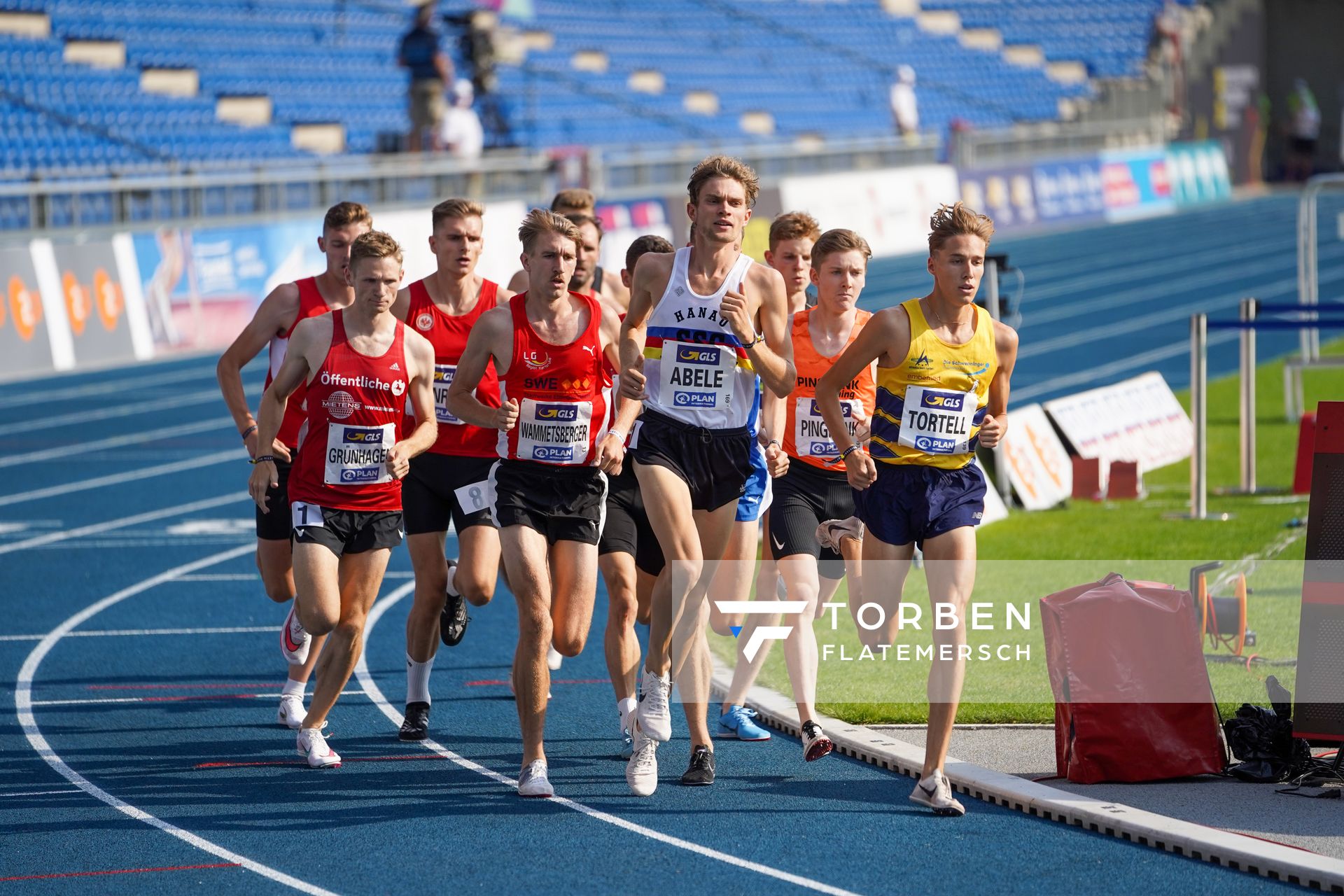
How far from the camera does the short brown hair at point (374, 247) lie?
693 centimetres

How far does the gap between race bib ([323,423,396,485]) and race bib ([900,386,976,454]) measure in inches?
78.5

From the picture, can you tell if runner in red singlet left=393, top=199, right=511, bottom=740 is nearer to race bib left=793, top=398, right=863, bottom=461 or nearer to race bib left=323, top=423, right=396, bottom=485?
race bib left=323, top=423, right=396, bottom=485

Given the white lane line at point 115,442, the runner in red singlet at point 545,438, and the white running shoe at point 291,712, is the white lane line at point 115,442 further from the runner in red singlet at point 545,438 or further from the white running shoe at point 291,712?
the runner in red singlet at point 545,438

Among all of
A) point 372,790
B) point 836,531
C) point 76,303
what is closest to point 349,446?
point 372,790

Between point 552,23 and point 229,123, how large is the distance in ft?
40.4

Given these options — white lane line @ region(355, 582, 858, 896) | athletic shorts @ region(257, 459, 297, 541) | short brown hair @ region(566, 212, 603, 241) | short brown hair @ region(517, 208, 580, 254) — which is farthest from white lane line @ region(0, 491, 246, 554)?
short brown hair @ region(517, 208, 580, 254)

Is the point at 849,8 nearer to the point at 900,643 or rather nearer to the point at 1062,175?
the point at 1062,175

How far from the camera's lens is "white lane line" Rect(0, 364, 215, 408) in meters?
18.1

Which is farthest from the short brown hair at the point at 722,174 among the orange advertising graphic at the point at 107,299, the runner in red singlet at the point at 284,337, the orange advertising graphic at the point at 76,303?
the orange advertising graphic at the point at 107,299

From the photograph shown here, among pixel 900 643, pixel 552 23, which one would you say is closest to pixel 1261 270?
pixel 552 23

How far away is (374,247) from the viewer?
22.7 feet

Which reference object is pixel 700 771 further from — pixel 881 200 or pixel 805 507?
pixel 881 200

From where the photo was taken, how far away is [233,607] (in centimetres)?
1039

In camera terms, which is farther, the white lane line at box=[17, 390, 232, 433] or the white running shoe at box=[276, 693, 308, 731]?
the white lane line at box=[17, 390, 232, 433]
